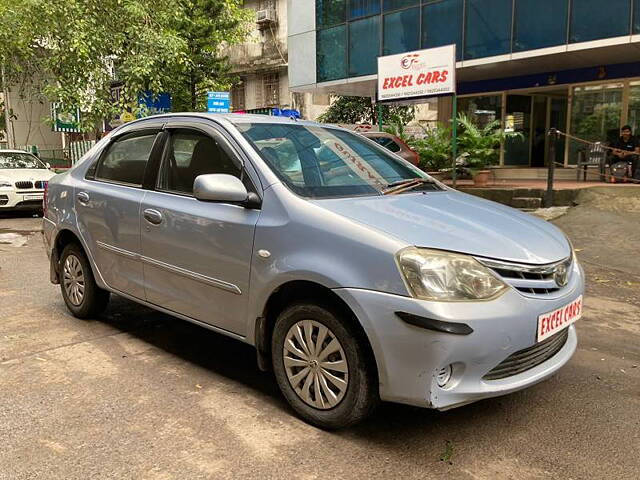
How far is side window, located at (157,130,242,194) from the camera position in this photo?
12.3ft

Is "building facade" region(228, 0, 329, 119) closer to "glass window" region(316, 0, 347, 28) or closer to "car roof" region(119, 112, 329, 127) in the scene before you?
"glass window" region(316, 0, 347, 28)

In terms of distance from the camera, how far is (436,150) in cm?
1313

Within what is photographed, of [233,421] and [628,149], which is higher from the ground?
[628,149]

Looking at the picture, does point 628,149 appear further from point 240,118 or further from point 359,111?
point 359,111

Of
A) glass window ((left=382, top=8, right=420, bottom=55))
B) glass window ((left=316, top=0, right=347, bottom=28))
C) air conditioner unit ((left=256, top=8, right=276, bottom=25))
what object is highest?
air conditioner unit ((left=256, top=8, right=276, bottom=25))

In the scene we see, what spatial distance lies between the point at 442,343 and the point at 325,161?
5.15 feet

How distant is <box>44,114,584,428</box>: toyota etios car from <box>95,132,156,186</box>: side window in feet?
0.07

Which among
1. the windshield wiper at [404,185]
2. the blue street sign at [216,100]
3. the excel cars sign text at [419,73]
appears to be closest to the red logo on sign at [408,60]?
the excel cars sign text at [419,73]

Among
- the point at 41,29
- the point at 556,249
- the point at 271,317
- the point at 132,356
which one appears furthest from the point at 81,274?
the point at 41,29

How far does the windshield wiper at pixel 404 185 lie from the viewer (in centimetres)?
363

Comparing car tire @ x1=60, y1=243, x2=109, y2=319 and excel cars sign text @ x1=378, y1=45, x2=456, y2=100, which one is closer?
car tire @ x1=60, y1=243, x2=109, y2=319

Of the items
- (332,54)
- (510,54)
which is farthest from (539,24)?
(332,54)

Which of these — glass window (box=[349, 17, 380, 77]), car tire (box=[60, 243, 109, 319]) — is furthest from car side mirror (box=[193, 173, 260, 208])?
glass window (box=[349, 17, 380, 77])

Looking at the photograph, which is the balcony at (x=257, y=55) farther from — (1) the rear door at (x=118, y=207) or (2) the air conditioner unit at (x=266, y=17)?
(1) the rear door at (x=118, y=207)
